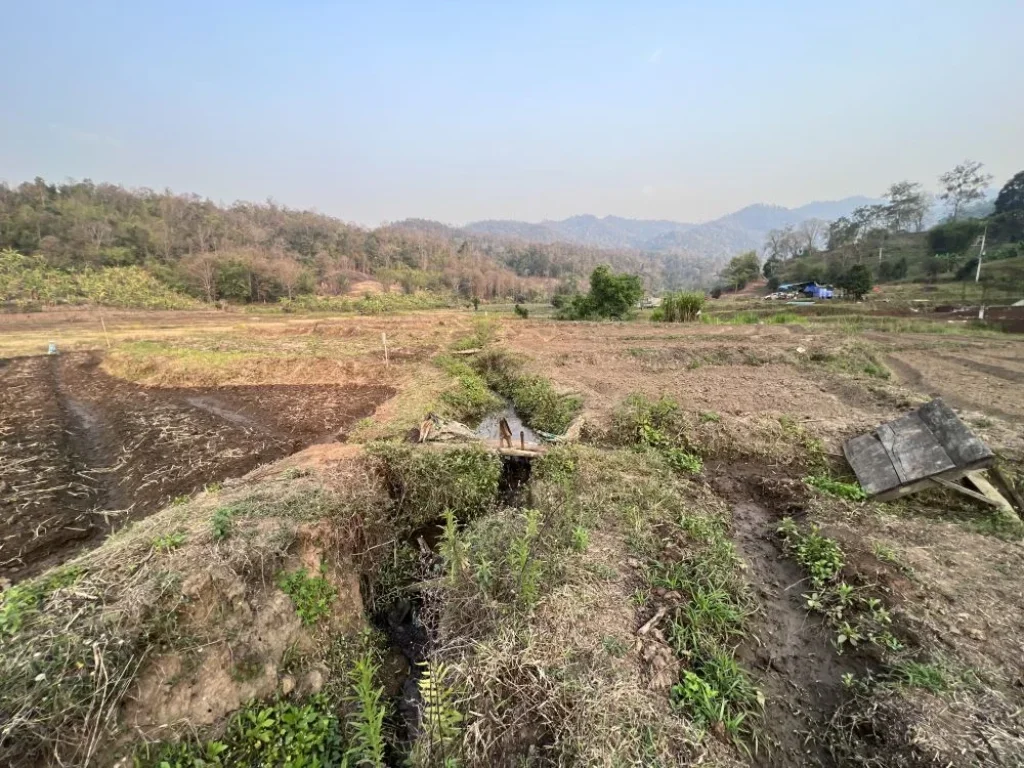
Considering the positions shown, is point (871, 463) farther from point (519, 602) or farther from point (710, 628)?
point (519, 602)

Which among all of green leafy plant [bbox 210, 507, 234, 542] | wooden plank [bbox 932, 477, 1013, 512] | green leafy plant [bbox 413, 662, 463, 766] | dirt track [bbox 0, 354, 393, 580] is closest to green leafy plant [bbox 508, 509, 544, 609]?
green leafy plant [bbox 413, 662, 463, 766]

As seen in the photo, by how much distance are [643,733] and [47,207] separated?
101480 millimetres

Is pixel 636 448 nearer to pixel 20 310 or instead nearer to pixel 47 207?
pixel 20 310

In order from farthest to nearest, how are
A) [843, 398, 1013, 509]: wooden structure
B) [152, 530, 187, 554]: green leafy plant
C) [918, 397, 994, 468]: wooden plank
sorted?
1. [843, 398, 1013, 509]: wooden structure
2. [918, 397, 994, 468]: wooden plank
3. [152, 530, 187, 554]: green leafy plant


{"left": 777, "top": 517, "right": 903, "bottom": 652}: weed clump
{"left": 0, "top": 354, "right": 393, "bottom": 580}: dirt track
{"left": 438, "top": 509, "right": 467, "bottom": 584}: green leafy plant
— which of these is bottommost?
{"left": 777, "top": 517, "right": 903, "bottom": 652}: weed clump

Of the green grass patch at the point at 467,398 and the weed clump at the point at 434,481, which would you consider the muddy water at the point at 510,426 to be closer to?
the green grass patch at the point at 467,398

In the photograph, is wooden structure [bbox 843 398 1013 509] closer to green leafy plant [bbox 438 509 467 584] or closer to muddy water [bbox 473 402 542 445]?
muddy water [bbox 473 402 542 445]

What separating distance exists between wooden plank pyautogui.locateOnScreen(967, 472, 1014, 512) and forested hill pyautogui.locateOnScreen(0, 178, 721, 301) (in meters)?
61.9

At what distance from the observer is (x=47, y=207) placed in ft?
211

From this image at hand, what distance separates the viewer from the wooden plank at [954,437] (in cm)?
570

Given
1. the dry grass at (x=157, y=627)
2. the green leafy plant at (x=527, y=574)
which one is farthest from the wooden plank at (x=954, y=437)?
the dry grass at (x=157, y=627)

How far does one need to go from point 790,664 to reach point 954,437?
15.7 feet

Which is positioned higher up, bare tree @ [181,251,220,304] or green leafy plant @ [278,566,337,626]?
bare tree @ [181,251,220,304]

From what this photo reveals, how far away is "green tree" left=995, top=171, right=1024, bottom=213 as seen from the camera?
51.9 m
